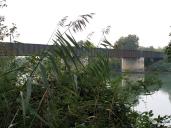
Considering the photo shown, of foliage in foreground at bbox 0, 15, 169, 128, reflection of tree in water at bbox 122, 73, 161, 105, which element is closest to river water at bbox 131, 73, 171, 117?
reflection of tree in water at bbox 122, 73, 161, 105

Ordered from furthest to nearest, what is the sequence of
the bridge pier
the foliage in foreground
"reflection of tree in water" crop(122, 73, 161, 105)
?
the bridge pier
"reflection of tree in water" crop(122, 73, 161, 105)
the foliage in foreground

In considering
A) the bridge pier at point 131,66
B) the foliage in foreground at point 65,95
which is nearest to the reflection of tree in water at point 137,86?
the foliage in foreground at point 65,95

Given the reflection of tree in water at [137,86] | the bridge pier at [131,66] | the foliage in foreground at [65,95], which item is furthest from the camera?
the bridge pier at [131,66]

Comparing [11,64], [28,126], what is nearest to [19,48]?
[11,64]

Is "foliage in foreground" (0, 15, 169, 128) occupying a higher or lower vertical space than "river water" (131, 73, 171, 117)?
higher

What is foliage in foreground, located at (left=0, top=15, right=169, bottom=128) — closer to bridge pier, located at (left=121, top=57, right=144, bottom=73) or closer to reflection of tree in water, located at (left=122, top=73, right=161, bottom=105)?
reflection of tree in water, located at (left=122, top=73, right=161, bottom=105)

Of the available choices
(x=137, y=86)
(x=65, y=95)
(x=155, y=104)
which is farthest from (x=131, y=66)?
(x=65, y=95)

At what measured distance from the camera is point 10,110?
186 cm

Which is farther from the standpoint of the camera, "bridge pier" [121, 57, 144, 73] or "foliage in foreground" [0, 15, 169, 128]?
"bridge pier" [121, 57, 144, 73]

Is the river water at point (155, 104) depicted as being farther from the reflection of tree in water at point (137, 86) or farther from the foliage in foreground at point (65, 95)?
the foliage in foreground at point (65, 95)

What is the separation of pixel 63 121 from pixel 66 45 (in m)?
0.53

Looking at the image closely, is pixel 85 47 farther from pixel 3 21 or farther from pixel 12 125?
pixel 3 21

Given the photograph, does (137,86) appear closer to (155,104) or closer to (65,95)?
(65,95)

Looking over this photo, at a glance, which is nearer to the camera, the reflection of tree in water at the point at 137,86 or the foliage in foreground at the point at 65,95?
the foliage in foreground at the point at 65,95
